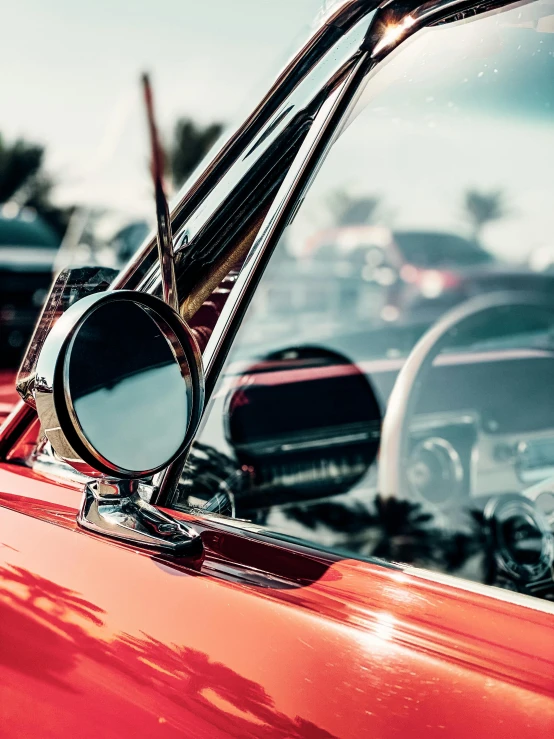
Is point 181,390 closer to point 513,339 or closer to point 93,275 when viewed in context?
point 93,275

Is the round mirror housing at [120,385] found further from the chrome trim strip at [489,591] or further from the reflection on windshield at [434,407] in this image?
the chrome trim strip at [489,591]

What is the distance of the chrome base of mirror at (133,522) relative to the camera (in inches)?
46.9

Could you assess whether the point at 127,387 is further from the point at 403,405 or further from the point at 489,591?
the point at 403,405

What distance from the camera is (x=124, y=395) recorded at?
1.18 m

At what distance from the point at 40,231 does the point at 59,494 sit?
385 inches

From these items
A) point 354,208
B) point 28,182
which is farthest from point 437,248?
point 28,182

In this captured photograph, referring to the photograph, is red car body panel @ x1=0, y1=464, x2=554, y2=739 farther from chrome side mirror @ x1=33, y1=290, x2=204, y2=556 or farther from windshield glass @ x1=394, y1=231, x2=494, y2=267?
windshield glass @ x1=394, y1=231, x2=494, y2=267

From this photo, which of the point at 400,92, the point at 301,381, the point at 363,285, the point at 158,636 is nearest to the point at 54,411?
the point at 158,636

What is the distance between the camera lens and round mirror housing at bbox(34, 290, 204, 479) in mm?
1127

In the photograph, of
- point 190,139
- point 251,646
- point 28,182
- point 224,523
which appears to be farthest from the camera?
point 190,139

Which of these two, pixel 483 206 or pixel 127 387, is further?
pixel 483 206

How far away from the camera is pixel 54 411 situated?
1.13 metres

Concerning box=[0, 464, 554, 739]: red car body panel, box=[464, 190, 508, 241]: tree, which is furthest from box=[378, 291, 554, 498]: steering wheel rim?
box=[464, 190, 508, 241]: tree

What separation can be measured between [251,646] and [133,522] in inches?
11.2
